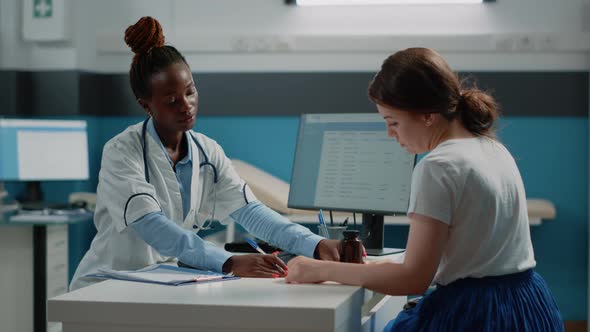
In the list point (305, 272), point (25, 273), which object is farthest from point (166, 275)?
point (25, 273)

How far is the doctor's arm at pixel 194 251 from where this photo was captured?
1.83 meters

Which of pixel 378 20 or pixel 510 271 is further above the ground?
pixel 378 20

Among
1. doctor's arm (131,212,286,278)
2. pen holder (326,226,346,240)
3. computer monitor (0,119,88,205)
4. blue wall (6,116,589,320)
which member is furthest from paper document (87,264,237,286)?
blue wall (6,116,589,320)

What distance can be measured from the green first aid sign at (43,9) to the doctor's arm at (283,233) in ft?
9.20

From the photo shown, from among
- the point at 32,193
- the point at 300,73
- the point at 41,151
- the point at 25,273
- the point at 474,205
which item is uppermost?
the point at 300,73

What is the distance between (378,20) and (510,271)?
3114 millimetres

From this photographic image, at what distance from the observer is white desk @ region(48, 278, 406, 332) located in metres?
1.44

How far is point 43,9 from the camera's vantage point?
464 cm

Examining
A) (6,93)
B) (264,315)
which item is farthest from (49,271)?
(264,315)

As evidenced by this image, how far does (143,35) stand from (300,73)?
2.47 metres

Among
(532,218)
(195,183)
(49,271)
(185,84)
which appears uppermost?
(185,84)

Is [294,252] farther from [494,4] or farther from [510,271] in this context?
[494,4]

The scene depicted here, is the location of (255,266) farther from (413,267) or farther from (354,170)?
(354,170)

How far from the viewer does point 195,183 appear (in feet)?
7.11
